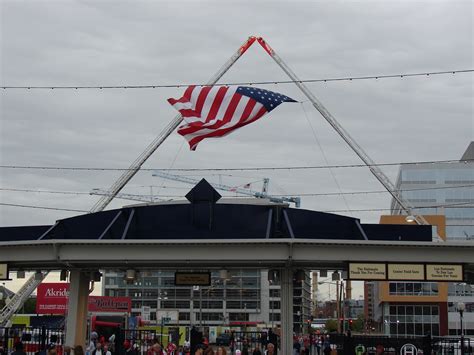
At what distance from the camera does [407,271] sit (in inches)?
1075

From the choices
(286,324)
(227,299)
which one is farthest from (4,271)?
(227,299)

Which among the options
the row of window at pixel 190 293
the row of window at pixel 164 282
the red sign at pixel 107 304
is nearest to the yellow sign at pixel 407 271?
the red sign at pixel 107 304

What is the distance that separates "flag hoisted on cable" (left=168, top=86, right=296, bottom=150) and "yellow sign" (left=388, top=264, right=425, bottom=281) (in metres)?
8.31

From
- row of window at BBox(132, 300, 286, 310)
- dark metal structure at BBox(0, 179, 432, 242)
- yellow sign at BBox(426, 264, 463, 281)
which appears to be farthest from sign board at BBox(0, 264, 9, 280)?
row of window at BBox(132, 300, 286, 310)

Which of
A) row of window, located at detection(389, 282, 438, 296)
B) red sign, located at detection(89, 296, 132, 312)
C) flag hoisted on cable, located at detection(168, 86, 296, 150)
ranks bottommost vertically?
red sign, located at detection(89, 296, 132, 312)

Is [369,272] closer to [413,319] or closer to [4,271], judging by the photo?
[4,271]

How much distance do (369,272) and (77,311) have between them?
1128cm

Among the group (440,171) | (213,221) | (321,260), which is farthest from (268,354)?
(440,171)

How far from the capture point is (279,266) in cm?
2970

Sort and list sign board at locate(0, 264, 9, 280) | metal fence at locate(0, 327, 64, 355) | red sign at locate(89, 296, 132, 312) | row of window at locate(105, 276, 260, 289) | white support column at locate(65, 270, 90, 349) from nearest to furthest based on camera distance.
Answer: metal fence at locate(0, 327, 64, 355) → white support column at locate(65, 270, 90, 349) → sign board at locate(0, 264, 9, 280) → red sign at locate(89, 296, 132, 312) → row of window at locate(105, 276, 260, 289)

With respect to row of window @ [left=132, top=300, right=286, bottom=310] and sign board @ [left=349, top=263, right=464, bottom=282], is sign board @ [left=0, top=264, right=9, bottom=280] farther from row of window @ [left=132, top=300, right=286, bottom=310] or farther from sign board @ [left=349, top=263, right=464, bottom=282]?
row of window @ [left=132, top=300, right=286, bottom=310]

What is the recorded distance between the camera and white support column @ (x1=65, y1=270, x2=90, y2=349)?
2919 centimetres

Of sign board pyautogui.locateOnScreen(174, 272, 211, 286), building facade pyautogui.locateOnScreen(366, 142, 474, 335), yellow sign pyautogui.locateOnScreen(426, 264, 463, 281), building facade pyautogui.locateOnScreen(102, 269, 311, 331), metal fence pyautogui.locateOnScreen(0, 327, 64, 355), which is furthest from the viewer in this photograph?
building facade pyautogui.locateOnScreen(102, 269, 311, 331)

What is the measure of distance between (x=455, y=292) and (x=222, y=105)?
296 feet
